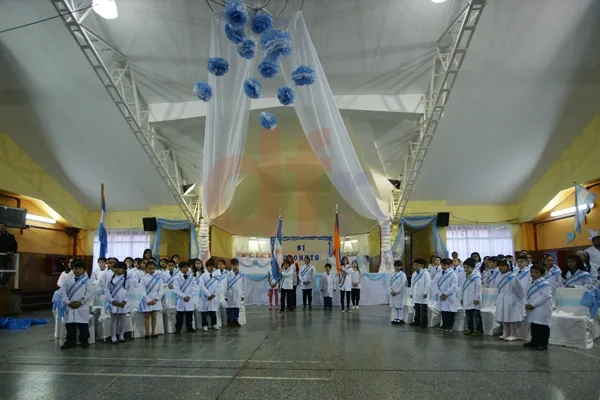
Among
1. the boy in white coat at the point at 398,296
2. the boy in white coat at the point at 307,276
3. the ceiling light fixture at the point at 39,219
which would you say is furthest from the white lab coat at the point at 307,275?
the ceiling light fixture at the point at 39,219

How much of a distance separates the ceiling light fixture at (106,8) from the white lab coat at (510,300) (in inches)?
299

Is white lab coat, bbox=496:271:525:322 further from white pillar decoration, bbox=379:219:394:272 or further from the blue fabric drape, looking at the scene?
the blue fabric drape

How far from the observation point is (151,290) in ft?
21.7

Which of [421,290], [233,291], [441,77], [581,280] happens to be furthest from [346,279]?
[581,280]

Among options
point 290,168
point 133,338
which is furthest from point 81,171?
point 133,338

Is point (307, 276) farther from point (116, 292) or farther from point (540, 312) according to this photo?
point (540, 312)

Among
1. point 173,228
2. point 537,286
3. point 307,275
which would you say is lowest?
point 307,275

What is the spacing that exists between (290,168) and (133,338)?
846 centimetres

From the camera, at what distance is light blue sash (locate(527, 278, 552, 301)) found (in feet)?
18.1

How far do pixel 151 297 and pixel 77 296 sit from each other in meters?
1.10

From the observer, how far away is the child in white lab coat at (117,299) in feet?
20.2

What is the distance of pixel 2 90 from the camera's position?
9.59 metres

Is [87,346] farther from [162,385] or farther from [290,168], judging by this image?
[290,168]

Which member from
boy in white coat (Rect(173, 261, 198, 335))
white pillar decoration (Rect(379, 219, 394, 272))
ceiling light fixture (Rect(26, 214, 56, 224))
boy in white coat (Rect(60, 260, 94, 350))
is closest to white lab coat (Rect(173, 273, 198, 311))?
boy in white coat (Rect(173, 261, 198, 335))
